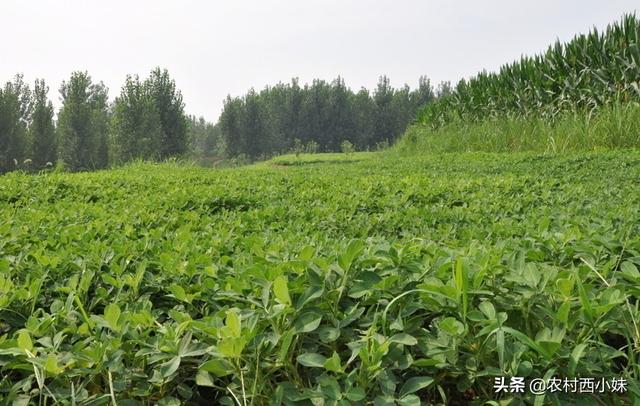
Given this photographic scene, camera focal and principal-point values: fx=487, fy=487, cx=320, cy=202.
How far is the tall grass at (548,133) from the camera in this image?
25.8ft

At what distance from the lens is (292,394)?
0.84 metres

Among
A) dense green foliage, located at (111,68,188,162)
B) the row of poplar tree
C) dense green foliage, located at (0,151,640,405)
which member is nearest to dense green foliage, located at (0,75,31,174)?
the row of poplar tree

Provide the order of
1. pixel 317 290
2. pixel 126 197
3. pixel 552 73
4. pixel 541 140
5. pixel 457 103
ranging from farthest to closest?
pixel 457 103 → pixel 552 73 → pixel 541 140 → pixel 126 197 → pixel 317 290

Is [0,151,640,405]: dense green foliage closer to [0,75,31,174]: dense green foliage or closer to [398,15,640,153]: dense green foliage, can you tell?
[398,15,640,153]: dense green foliage

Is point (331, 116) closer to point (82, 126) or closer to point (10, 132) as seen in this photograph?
point (82, 126)

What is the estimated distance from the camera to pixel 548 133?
9.22m

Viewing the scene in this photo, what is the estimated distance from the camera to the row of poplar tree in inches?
1217

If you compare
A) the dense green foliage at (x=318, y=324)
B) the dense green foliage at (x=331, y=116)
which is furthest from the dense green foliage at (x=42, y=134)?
the dense green foliage at (x=318, y=324)

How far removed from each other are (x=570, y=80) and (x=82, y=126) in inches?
1316

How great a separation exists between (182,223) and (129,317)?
126cm

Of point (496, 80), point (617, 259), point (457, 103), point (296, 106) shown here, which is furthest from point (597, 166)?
point (296, 106)

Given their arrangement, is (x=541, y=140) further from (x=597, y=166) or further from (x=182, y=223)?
(x=182, y=223)

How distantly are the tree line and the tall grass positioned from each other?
1080 centimetres

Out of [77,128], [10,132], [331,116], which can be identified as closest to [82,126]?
[77,128]
